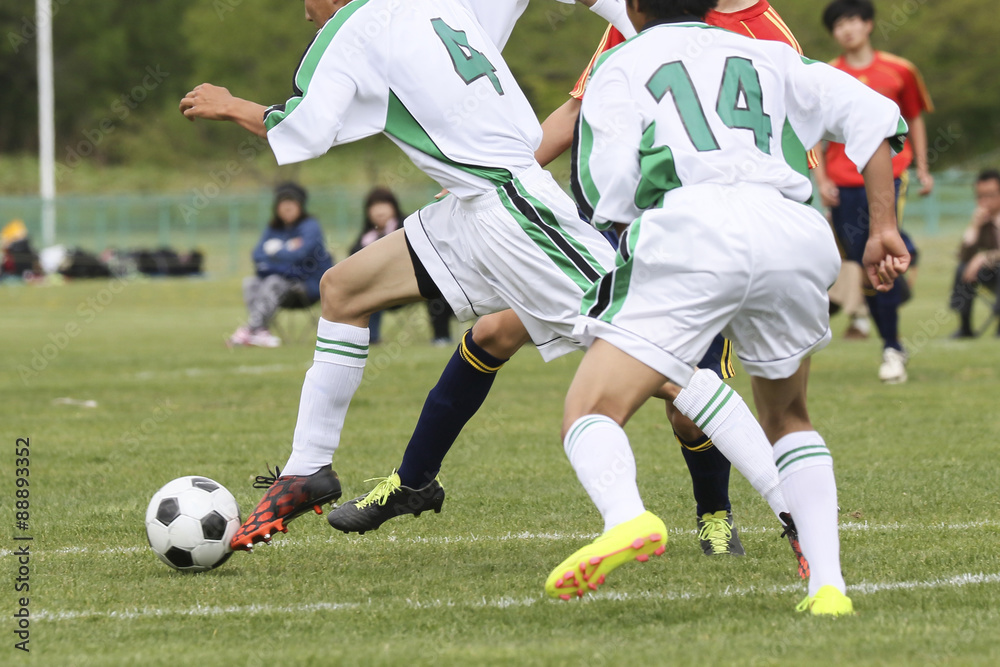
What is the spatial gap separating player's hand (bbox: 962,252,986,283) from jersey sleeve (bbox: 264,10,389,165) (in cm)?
1041

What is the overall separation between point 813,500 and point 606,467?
2.00 feet

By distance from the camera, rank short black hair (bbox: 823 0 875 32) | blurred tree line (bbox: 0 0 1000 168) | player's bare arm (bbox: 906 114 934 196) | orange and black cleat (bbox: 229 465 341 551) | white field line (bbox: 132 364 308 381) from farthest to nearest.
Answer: blurred tree line (bbox: 0 0 1000 168)
white field line (bbox: 132 364 308 381)
player's bare arm (bbox: 906 114 934 196)
short black hair (bbox: 823 0 875 32)
orange and black cleat (bbox: 229 465 341 551)

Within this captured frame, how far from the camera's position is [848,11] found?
859 cm

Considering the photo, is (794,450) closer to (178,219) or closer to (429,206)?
(429,206)

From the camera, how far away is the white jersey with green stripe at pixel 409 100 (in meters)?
4.00

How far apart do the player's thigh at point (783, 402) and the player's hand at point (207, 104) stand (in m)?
1.89

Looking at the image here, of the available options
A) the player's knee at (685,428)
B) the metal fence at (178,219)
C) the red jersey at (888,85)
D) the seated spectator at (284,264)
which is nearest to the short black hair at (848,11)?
the red jersey at (888,85)

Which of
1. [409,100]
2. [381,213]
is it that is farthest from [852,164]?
[381,213]

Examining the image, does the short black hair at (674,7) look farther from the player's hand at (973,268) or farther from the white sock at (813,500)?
the player's hand at (973,268)

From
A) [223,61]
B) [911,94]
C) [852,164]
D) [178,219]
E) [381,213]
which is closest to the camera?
[852,164]

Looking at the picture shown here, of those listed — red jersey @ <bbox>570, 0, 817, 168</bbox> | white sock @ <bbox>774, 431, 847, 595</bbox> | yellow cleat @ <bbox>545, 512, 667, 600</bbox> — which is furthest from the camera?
red jersey @ <bbox>570, 0, 817, 168</bbox>

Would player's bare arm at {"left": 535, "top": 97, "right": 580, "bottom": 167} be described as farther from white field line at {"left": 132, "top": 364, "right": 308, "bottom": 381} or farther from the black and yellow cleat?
white field line at {"left": 132, "top": 364, "right": 308, "bottom": 381}

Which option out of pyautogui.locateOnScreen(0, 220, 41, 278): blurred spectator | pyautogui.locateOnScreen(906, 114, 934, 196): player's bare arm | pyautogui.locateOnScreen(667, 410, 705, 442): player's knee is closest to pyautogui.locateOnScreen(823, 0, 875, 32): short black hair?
pyautogui.locateOnScreen(906, 114, 934, 196): player's bare arm

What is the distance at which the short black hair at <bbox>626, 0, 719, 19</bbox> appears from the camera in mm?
3211
